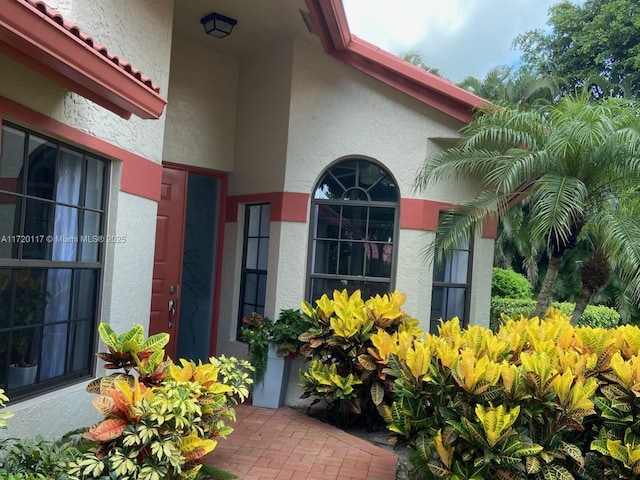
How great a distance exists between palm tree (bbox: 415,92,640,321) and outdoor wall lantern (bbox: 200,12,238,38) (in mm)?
2956

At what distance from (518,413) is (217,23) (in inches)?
212

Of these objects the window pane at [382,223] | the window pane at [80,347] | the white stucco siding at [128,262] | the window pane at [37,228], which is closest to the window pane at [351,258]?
the window pane at [382,223]

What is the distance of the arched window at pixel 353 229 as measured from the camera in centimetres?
646

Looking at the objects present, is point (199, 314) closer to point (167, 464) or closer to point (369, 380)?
point (369, 380)

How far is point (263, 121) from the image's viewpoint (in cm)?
694

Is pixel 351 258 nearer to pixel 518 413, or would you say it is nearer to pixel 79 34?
pixel 518 413

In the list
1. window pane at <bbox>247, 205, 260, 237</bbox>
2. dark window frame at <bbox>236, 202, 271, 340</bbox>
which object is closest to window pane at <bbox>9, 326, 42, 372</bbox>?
→ dark window frame at <bbox>236, 202, 271, 340</bbox>

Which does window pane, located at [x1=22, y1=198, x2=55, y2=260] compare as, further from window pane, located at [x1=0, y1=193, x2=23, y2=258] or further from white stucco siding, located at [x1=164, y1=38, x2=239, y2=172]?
white stucco siding, located at [x1=164, y1=38, x2=239, y2=172]

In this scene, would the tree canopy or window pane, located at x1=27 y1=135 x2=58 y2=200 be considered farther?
the tree canopy

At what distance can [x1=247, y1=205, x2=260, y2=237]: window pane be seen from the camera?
719 centimetres

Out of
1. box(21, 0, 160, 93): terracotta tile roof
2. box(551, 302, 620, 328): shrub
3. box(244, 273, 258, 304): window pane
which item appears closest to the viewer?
box(21, 0, 160, 93): terracotta tile roof

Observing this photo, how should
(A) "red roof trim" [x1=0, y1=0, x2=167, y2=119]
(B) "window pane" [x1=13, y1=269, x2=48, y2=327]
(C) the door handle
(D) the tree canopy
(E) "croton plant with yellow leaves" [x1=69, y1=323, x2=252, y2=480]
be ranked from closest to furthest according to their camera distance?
(A) "red roof trim" [x1=0, y1=0, x2=167, y2=119]
(E) "croton plant with yellow leaves" [x1=69, y1=323, x2=252, y2=480]
(B) "window pane" [x1=13, y1=269, x2=48, y2=327]
(C) the door handle
(D) the tree canopy

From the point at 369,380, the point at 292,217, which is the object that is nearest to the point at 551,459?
the point at 369,380

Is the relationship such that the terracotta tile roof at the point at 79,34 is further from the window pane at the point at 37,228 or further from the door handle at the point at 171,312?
the door handle at the point at 171,312
